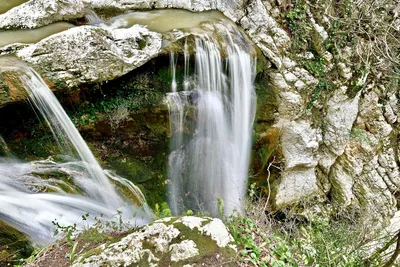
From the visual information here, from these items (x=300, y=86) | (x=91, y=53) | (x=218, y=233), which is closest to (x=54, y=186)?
(x=91, y=53)

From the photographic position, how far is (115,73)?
4.73m

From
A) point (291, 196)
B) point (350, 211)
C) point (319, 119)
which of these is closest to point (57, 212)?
point (291, 196)

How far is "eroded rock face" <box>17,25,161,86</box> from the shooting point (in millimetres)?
4250

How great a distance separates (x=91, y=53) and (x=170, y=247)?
3.22 m

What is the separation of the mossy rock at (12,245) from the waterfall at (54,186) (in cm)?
9

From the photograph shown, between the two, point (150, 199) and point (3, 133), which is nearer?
point (3, 133)

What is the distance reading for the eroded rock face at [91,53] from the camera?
13.9 ft

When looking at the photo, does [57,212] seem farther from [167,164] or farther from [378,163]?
[378,163]

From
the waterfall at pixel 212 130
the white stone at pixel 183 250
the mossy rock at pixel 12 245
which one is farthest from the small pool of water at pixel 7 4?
the white stone at pixel 183 250

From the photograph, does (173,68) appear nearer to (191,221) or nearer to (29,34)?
(29,34)

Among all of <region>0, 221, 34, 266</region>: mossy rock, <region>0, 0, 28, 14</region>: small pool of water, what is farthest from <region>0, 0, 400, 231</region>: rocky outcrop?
<region>0, 221, 34, 266</region>: mossy rock

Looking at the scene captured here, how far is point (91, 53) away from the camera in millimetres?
4484

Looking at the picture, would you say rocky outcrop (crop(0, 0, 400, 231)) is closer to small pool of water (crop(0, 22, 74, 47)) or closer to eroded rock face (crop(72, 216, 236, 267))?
small pool of water (crop(0, 22, 74, 47))

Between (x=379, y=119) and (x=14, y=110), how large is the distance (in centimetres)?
854
